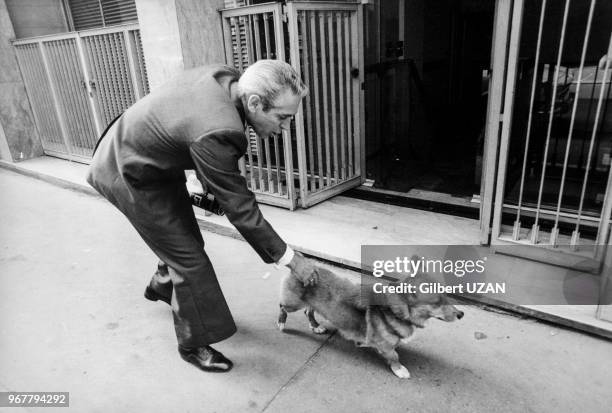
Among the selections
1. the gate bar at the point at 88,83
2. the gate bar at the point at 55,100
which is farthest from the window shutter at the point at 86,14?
the gate bar at the point at 88,83

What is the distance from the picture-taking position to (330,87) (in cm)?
483

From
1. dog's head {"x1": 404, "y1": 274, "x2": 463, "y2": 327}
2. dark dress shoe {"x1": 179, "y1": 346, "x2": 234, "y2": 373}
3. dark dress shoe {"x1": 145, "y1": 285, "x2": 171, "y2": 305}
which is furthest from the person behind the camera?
dark dress shoe {"x1": 145, "y1": 285, "x2": 171, "y2": 305}

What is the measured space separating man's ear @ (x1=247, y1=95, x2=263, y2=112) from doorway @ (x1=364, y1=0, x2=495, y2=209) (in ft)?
10.2

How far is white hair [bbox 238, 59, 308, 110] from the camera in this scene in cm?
207

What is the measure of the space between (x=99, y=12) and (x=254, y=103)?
7.37m

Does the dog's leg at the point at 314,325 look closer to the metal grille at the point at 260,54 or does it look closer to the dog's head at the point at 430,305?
the dog's head at the point at 430,305

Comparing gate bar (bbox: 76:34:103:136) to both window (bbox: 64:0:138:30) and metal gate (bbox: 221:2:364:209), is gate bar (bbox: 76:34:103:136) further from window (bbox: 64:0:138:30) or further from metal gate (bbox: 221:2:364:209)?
metal gate (bbox: 221:2:364:209)

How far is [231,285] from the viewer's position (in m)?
3.68

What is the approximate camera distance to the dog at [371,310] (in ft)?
7.73

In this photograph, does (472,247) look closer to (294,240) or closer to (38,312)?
(294,240)

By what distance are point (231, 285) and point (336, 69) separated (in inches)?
105

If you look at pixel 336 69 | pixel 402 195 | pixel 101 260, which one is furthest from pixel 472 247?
pixel 101 260

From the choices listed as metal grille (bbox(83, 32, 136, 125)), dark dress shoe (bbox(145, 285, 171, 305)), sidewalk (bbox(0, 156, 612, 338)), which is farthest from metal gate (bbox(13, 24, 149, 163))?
dark dress shoe (bbox(145, 285, 171, 305))

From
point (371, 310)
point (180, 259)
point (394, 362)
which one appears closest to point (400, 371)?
point (394, 362)
